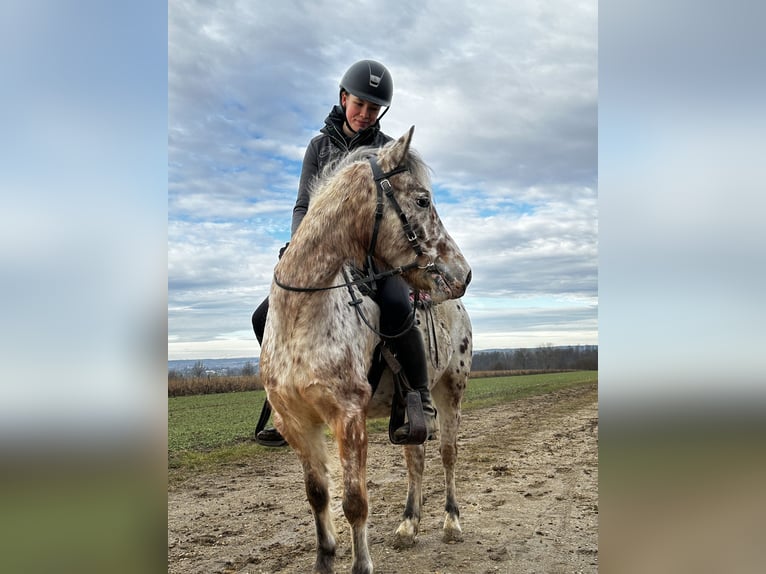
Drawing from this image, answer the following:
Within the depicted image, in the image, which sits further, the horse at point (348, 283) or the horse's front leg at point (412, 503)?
the horse's front leg at point (412, 503)

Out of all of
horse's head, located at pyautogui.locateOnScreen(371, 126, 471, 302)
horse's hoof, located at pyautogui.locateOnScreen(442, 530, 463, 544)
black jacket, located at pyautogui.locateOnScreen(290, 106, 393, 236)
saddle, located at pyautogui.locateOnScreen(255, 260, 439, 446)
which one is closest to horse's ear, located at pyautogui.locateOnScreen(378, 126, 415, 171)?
horse's head, located at pyautogui.locateOnScreen(371, 126, 471, 302)

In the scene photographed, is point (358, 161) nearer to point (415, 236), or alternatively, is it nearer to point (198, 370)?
point (415, 236)

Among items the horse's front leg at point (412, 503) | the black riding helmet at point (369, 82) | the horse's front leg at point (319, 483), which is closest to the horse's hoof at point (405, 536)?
the horse's front leg at point (412, 503)

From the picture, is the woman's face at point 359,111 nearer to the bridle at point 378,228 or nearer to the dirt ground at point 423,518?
the bridle at point 378,228

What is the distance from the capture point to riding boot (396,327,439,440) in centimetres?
449

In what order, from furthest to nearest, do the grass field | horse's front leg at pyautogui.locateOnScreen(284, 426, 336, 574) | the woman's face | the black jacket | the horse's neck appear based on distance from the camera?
the grass field
the black jacket
the woman's face
horse's front leg at pyautogui.locateOnScreen(284, 426, 336, 574)
the horse's neck

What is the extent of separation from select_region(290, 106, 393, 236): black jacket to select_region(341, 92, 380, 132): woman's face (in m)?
0.07

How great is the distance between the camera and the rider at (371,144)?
173 inches

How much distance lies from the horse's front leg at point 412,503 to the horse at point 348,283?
1.68 m

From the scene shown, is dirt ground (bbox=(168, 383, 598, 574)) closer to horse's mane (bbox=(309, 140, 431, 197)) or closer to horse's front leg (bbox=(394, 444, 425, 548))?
horse's front leg (bbox=(394, 444, 425, 548))
